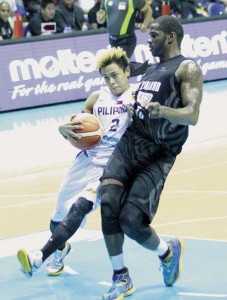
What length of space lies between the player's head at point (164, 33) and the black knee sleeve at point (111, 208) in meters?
1.11

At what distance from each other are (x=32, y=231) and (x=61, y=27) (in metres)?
12.4

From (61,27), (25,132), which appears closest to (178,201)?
(25,132)

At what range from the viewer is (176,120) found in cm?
591

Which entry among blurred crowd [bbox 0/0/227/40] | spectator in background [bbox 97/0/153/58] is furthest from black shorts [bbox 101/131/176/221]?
blurred crowd [bbox 0/0/227/40]

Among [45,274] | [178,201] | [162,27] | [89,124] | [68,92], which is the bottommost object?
[68,92]

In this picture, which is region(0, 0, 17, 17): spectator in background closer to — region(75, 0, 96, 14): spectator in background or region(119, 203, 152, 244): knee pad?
region(75, 0, 96, 14): spectator in background

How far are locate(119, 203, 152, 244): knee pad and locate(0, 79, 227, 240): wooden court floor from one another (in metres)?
1.78

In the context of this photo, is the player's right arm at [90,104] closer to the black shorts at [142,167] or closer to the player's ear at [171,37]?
the black shorts at [142,167]

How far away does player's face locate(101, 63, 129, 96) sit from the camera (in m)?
6.71

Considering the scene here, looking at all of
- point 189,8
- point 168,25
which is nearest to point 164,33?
point 168,25

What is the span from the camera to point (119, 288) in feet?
20.5

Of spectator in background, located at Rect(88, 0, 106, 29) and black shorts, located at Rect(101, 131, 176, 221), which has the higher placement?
black shorts, located at Rect(101, 131, 176, 221)

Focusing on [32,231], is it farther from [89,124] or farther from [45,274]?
[89,124]

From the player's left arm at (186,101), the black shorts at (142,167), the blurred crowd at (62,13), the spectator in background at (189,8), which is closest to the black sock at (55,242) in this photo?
the black shorts at (142,167)
